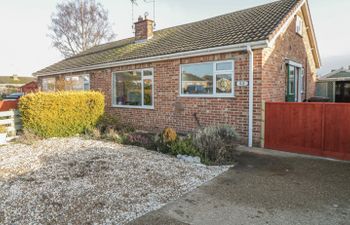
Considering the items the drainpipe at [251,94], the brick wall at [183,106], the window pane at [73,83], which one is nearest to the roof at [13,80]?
the window pane at [73,83]

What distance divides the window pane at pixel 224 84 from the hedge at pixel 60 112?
4.96 m

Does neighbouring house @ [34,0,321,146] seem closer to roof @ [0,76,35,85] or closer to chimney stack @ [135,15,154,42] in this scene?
chimney stack @ [135,15,154,42]

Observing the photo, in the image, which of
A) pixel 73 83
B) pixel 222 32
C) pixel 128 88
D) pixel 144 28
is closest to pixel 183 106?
pixel 222 32

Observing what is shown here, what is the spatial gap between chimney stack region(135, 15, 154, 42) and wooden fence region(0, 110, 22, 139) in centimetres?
754

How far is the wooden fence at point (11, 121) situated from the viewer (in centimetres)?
852

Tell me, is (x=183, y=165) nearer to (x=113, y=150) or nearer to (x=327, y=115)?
(x=113, y=150)

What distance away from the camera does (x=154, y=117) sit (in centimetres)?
1033

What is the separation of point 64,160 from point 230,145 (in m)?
4.19

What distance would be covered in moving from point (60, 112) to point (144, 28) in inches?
282

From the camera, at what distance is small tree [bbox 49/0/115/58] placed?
2938cm

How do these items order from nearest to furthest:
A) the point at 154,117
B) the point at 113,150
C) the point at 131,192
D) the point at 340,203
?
the point at 340,203
the point at 131,192
the point at 113,150
the point at 154,117

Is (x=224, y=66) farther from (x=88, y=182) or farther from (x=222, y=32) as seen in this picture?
(x=88, y=182)

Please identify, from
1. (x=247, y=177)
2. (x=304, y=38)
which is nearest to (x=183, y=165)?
(x=247, y=177)

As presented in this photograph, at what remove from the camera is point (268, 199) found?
12.5 ft
